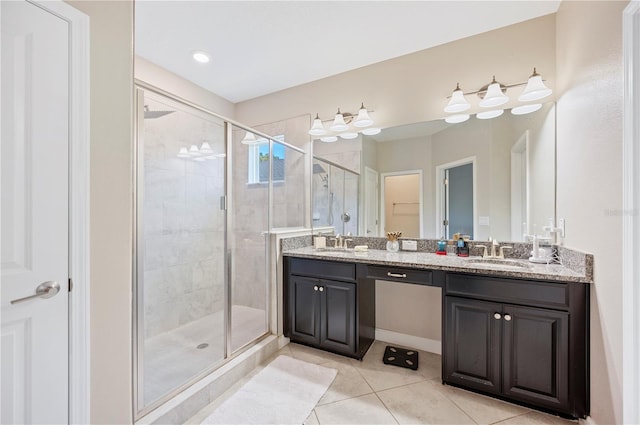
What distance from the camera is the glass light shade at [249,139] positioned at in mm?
2588

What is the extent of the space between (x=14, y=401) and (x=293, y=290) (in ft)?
5.57

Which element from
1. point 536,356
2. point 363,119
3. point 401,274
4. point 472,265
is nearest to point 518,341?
point 536,356

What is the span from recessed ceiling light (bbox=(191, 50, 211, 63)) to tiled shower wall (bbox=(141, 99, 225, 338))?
68 cm

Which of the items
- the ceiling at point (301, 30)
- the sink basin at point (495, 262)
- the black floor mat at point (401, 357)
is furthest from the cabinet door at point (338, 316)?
the ceiling at point (301, 30)

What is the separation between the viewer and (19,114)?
94 centimetres

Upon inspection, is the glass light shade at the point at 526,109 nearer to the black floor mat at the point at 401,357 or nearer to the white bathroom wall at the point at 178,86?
the black floor mat at the point at 401,357

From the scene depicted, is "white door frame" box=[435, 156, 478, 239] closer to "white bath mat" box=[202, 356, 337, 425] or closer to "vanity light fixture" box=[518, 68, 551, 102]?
"vanity light fixture" box=[518, 68, 551, 102]

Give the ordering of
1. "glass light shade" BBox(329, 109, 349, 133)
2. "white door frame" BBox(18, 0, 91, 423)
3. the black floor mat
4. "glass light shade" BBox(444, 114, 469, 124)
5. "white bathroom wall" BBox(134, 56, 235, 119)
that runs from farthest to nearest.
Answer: "glass light shade" BBox(329, 109, 349, 133), "white bathroom wall" BBox(134, 56, 235, 119), "glass light shade" BBox(444, 114, 469, 124), the black floor mat, "white door frame" BBox(18, 0, 91, 423)

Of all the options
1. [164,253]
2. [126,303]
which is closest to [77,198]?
[126,303]

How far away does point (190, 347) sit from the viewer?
217cm

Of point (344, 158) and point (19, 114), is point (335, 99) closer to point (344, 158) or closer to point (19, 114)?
point (344, 158)

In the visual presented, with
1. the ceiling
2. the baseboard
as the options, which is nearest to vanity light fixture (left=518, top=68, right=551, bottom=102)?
the ceiling

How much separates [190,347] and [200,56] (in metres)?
2.62

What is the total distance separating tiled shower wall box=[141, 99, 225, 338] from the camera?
7.04 feet
